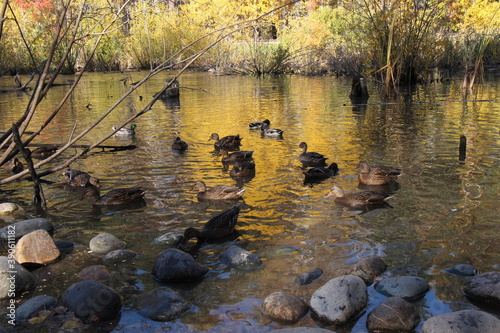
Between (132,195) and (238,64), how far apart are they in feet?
96.1

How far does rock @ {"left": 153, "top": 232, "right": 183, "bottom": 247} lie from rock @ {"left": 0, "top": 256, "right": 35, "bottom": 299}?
4.36ft

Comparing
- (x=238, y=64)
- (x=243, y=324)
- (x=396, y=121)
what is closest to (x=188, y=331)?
(x=243, y=324)

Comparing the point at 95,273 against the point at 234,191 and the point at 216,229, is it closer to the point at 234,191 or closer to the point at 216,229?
the point at 216,229

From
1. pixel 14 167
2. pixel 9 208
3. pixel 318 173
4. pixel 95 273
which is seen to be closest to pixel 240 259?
pixel 95 273

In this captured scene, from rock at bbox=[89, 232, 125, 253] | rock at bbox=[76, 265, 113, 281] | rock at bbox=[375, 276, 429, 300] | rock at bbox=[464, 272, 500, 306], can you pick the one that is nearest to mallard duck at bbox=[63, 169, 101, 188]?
rock at bbox=[89, 232, 125, 253]

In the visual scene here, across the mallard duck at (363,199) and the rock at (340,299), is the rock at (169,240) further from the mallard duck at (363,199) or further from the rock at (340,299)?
the mallard duck at (363,199)

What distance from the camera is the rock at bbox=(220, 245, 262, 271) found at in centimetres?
462

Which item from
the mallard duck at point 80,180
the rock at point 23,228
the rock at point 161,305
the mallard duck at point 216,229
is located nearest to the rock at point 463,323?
the rock at point 161,305

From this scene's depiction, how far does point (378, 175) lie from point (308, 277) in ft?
10.3

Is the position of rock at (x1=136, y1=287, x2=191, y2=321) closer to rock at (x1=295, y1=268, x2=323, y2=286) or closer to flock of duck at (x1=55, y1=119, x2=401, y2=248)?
rock at (x1=295, y1=268, x2=323, y2=286)

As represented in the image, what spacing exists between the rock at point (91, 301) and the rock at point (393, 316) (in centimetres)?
203

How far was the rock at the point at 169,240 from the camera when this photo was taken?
206 inches

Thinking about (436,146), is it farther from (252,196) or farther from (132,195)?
(132,195)

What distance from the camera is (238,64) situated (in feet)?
114
